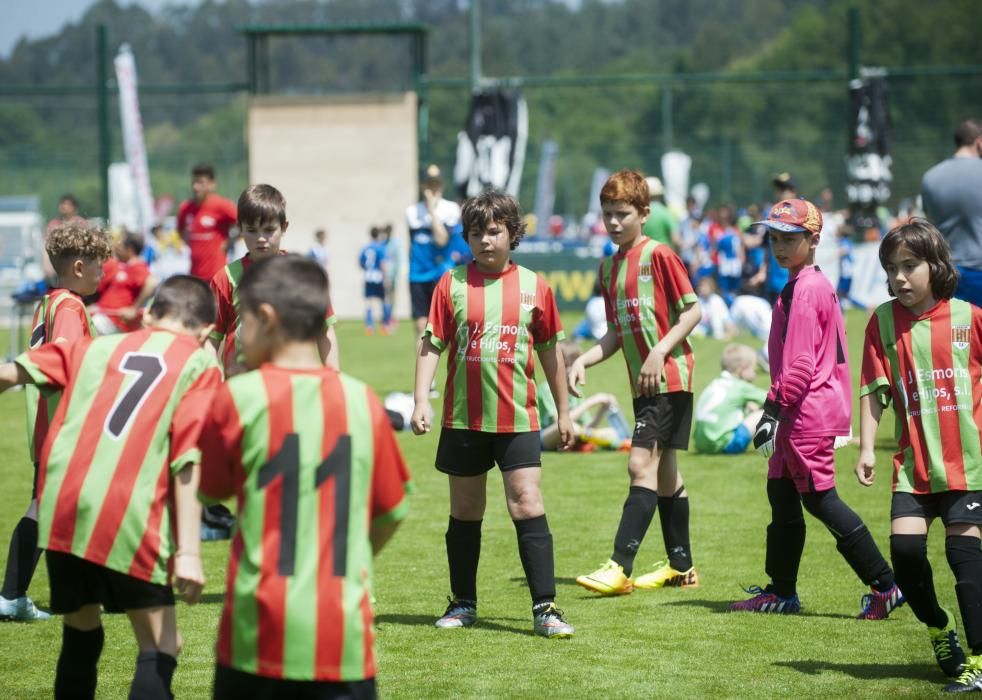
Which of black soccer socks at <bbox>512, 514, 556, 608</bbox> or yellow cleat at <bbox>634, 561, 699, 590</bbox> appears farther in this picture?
yellow cleat at <bbox>634, 561, 699, 590</bbox>

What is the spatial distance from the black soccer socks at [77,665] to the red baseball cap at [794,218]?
127 inches

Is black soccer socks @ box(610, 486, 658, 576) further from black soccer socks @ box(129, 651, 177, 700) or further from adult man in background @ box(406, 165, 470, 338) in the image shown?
adult man in background @ box(406, 165, 470, 338)

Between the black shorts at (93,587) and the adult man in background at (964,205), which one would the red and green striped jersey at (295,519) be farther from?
the adult man in background at (964,205)

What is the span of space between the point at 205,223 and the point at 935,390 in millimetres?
9036

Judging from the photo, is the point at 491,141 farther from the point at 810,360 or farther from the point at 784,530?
the point at 810,360

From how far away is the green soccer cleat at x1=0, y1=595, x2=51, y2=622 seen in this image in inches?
243

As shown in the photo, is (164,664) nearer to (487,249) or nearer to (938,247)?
(487,249)

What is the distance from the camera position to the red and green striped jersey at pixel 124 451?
3840 millimetres

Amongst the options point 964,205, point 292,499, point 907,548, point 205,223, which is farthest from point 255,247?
point 205,223

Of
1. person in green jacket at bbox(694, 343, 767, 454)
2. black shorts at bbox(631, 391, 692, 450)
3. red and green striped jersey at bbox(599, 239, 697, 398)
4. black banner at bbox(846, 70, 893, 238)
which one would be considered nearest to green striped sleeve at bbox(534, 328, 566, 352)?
red and green striped jersey at bbox(599, 239, 697, 398)

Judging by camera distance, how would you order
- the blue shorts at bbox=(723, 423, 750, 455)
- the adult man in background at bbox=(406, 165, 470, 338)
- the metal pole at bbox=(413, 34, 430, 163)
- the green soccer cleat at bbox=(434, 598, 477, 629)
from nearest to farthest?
the green soccer cleat at bbox=(434, 598, 477, 629) < the blue shorts at bbox=(723, 423, 750, 455) < the adult man in background at bbox=(406, 165, 470, 338) < the metal pole at bbox=(413, 34, 430, 163)

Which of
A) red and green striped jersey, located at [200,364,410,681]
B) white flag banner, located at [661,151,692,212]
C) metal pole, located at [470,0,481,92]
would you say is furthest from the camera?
white flag banner, located at [661,151,692,212]

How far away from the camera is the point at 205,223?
12844 millimetres

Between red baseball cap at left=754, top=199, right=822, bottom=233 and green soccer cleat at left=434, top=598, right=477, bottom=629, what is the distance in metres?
2.10
